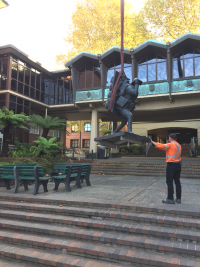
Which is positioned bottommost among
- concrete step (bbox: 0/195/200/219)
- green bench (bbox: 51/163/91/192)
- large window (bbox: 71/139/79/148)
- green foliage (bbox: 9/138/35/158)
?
concrete step (bbox: 0/195/200/219)

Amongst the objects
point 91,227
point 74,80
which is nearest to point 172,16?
point 74,80

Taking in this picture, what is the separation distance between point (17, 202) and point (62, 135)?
23124mm

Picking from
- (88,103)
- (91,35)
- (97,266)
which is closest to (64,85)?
(88,103)

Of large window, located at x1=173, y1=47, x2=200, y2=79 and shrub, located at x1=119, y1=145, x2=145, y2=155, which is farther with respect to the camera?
shrub, located at x1=119, y1=145, x2=145, y2=155

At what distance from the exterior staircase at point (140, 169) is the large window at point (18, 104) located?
9199mm

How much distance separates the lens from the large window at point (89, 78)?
71.3 feet

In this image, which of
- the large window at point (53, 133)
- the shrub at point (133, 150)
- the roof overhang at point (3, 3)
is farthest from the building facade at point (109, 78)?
the roof overhang at point (3, 3)

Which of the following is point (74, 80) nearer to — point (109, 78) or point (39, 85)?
point (109, 78)

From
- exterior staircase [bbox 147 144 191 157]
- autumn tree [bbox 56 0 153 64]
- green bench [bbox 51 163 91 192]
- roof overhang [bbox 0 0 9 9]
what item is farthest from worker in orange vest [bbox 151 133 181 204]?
autumn tree [bbox 56 0 153 64]

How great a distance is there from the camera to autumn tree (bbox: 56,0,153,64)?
88.2ft

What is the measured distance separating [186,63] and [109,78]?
6.86 meters

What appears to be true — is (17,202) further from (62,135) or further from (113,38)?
(113,38)

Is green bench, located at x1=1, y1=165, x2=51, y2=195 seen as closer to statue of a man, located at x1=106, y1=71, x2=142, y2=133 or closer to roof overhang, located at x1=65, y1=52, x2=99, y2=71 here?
statue of a man, located at x1=106, y1=71, x2=142, y2=133

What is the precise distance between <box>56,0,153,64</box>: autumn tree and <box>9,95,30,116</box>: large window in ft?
40.4
